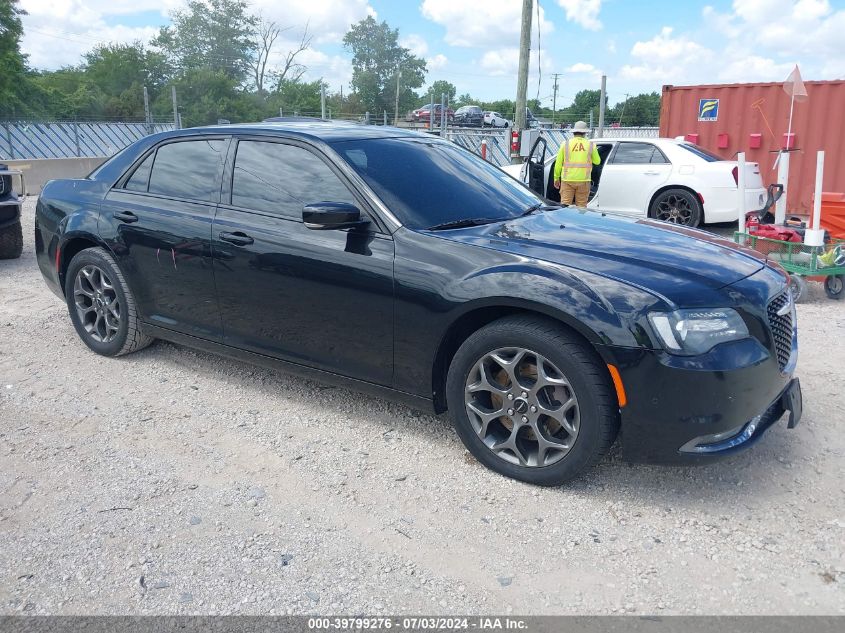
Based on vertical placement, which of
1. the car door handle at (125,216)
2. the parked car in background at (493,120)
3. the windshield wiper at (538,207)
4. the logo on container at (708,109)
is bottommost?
the car door handle at (125,216)

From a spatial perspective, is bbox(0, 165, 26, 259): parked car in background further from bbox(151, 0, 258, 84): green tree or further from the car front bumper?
bbox(151, 0, 258, 84): green tree

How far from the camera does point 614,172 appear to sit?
10.9m

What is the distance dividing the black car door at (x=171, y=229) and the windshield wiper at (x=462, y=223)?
1426 millimetres

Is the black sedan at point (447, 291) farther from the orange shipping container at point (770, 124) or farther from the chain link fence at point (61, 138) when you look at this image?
the chain link fence at point (61, 138)

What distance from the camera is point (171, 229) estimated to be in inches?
172

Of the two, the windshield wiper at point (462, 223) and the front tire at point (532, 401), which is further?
the windshield wiper at point (462, 223)

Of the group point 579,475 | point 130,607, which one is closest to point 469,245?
point 579,475

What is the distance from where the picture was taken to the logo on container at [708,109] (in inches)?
519

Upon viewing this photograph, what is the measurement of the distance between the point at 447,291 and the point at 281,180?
1.33 meters

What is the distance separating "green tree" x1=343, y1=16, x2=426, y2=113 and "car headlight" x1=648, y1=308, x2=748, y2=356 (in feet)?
221

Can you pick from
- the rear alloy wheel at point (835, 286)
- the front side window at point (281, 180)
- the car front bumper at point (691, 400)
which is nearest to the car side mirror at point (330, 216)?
the front side window at point (281, 180)

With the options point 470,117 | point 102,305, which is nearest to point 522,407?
point 102,305

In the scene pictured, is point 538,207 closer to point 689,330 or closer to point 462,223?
point 462,223

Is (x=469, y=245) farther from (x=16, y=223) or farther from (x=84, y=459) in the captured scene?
(x=16, y=223)
